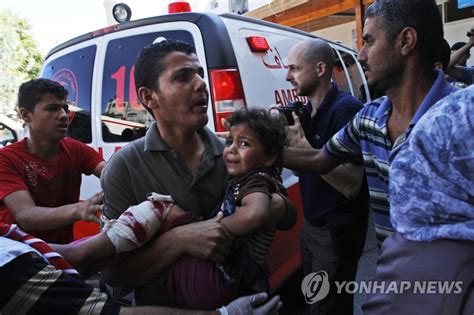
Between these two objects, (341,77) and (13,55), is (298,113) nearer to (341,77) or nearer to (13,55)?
(341,77)

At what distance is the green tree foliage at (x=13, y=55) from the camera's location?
2209 centimetres

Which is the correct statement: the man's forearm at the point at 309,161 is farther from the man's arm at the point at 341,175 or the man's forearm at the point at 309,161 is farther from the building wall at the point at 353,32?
the building wall at the point at 353,32

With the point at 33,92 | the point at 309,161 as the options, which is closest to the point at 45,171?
the point at 33,92

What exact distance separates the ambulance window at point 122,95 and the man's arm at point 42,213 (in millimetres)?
1032

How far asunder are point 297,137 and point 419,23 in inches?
36.6

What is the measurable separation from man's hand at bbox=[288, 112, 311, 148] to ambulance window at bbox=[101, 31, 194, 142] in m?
1.20

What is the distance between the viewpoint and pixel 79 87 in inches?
134

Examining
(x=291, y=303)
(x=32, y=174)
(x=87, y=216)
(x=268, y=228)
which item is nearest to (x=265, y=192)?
(x=268, y=228)

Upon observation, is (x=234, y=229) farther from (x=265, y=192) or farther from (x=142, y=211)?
(x=142, y=211)

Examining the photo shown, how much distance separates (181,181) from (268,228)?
39cm

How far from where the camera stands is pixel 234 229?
1.38 m

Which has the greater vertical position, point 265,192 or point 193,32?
point 193,32

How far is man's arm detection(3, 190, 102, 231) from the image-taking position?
2.09 meters

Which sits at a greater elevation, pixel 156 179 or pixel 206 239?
pixel 156 179
